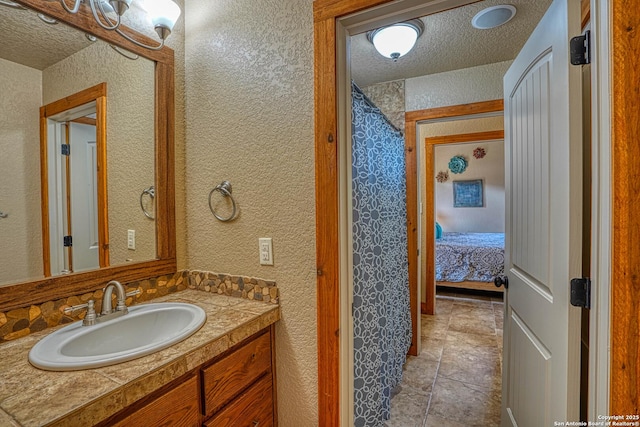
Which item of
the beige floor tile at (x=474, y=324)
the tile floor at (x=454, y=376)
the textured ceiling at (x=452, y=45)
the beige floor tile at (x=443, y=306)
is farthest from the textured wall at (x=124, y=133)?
the beige floor tile at (x=443, y=306)

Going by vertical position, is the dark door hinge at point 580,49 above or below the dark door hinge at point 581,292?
above

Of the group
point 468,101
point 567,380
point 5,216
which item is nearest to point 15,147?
point 5,216

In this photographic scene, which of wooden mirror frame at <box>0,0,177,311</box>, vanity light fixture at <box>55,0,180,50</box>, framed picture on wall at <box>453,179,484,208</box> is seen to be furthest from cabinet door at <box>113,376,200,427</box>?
framed picture on wall at <box>453,179,484,208</box>

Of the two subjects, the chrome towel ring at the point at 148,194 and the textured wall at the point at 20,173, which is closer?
the textured wall at the point at 20,173

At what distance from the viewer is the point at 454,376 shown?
7.22 ft

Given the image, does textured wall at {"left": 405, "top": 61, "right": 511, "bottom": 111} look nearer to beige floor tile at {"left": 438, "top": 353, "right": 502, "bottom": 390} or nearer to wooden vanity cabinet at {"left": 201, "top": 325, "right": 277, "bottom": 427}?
beige floor tile at {"left": 438, "top": 353, "right": 502, "bottom": 390}

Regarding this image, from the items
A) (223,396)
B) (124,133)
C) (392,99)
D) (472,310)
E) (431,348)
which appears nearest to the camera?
(223,396)

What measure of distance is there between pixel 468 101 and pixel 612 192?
2.07 meters

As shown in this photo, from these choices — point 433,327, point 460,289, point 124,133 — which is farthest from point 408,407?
point 460,289

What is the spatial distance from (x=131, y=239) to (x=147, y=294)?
0.27 metres

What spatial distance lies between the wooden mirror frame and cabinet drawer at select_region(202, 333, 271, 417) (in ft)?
2.01

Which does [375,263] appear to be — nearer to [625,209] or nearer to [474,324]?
[625,209]

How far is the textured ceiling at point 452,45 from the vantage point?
5.92 feet

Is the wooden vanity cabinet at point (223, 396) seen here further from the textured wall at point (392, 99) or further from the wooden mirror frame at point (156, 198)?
the textured wall at point (392, 99)
